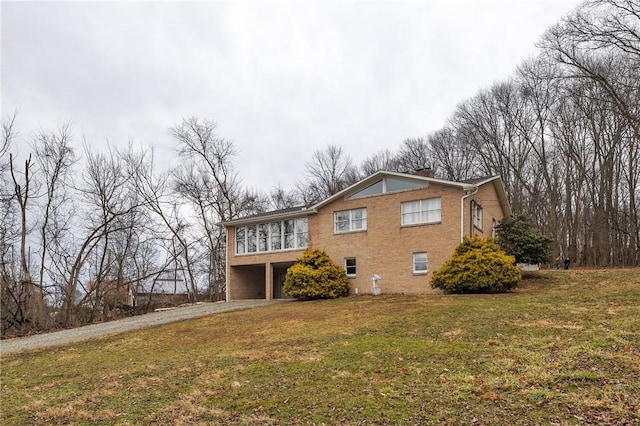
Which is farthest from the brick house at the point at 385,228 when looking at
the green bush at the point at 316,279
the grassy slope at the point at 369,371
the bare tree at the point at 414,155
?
the bare tree at the point at 414,155

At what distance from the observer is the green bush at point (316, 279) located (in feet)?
68.8

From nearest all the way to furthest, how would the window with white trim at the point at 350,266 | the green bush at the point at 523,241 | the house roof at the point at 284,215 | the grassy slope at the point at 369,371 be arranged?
the grassy slope at the point at 369,371
the green bush at the point at 523,241
the window with white trim at the point at 350,266
the house roof at the point at 284,215

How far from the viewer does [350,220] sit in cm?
2253

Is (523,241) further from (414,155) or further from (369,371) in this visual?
(414,155)

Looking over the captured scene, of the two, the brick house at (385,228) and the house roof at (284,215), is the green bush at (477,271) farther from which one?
the house roof at (284,215)

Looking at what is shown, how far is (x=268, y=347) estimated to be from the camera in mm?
10789

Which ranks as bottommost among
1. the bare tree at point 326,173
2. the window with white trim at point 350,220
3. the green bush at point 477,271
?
the green bush at point 477,271

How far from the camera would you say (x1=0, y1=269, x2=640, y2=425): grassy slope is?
5.88 meters

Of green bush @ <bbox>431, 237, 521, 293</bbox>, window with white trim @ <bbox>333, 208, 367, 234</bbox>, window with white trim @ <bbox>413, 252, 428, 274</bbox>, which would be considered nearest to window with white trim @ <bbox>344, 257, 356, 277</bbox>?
window with white trim @ <bbox>333, 208, 367, 234</bbox>

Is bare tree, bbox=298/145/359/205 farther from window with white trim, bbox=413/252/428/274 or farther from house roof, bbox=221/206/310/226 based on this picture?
window with white trim, bbox=413/252/428/274

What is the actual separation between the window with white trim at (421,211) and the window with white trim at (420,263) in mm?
1512

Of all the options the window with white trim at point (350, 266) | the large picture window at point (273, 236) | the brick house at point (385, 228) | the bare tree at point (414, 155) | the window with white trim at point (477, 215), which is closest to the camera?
the brick house at point (385, 228)

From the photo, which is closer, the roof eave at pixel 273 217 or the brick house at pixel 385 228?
the brick house at pixel 385 228

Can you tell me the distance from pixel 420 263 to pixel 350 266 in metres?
3.74
